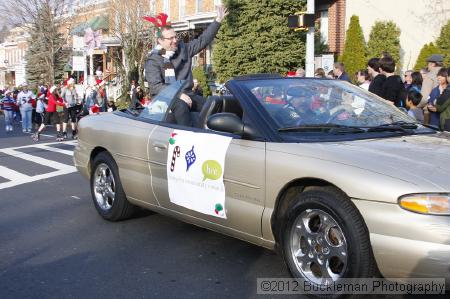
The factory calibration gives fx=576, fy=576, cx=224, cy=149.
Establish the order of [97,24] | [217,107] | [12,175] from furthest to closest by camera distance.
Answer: [97,24] → [12,175] → [217,107]

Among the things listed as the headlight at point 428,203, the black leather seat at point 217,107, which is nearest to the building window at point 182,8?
the black leather seat at point 217,107

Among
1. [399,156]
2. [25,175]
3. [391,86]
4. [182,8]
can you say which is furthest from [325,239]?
[182,8]

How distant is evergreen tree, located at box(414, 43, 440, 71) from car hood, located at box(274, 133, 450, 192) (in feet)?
51.6

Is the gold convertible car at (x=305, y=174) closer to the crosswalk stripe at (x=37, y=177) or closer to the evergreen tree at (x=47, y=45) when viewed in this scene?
the crosswalk stripe at (x=37, y=177)

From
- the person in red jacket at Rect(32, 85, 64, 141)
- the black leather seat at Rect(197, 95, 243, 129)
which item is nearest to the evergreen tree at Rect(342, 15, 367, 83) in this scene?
the person in red jacket at Rect(32, 85, 64, 141)

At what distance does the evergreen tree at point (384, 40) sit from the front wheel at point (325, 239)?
55.7 feet

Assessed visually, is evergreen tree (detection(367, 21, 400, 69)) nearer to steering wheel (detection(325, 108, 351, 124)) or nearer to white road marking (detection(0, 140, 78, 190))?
white road marking (detection(0, 140, 78, 190))

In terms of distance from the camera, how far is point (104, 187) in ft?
20.5

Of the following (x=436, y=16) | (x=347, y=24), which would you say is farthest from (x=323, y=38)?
(x=436, y=16)

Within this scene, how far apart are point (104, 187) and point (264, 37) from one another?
14642 millimetres

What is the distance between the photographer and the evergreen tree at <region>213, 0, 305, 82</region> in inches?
783

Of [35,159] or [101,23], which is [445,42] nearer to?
[35,159]

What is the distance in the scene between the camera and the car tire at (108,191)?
5957 millimetres

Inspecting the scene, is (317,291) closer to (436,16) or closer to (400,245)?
(400,245)
